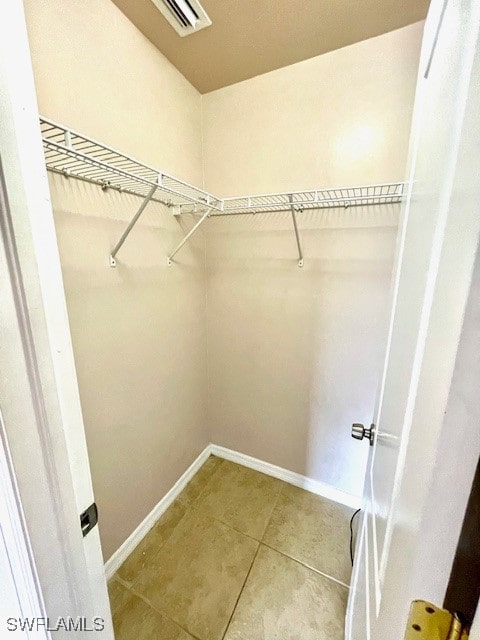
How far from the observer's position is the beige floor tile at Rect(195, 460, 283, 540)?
149cm

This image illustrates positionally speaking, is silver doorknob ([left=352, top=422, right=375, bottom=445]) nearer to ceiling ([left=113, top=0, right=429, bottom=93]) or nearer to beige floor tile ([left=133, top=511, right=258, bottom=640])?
beige floor tile ([left=133, top=511, right=258, bottom=640])

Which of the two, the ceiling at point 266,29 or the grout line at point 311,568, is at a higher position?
the ceiling at point 266,29

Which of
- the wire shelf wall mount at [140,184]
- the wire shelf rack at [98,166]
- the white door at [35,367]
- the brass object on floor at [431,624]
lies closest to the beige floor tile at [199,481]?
the white door at [35,367]

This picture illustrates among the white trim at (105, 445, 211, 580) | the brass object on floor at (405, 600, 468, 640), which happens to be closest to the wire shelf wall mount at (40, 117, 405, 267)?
the brass object on floor at (405, 600, 468, 640)

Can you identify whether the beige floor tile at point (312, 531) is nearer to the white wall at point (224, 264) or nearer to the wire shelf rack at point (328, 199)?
the white wall at point (224, 264)

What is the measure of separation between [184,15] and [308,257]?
3.83ft

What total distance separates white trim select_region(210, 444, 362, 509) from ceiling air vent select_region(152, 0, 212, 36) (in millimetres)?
2451

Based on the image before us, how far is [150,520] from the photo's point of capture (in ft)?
4.78

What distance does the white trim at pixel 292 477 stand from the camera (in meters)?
1.59

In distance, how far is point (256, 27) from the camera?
1.09m

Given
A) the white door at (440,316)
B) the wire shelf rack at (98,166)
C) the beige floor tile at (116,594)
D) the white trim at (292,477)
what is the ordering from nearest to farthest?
1. the white door at (440,316)
2. the wire shelf rack at (98,166)
3. the beige floor tile at (116,594)
4. the white trim at (292,477)

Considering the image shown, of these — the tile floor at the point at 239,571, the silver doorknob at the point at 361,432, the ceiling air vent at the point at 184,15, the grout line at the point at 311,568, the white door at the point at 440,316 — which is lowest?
the tile floor at the point at 239,571

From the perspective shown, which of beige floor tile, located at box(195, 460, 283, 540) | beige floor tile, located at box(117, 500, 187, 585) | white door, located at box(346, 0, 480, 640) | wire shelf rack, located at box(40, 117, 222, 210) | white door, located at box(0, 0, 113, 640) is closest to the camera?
white door, located at box(346, 0, 480, 640)

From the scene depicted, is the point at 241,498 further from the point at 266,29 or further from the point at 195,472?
the point at 266,29
